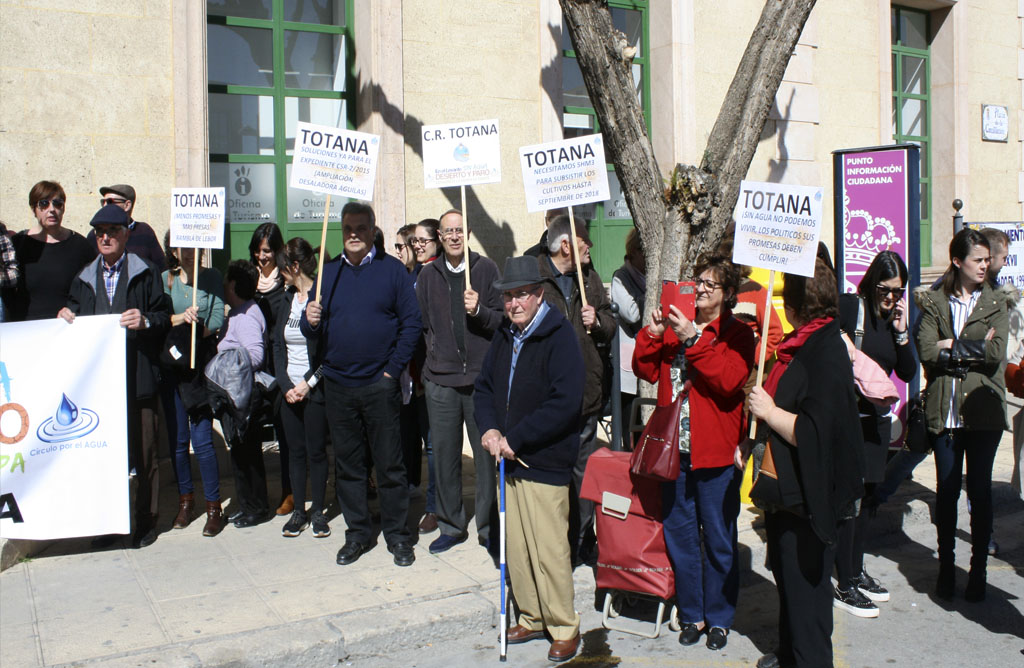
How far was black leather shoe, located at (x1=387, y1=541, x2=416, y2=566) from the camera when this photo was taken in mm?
6031

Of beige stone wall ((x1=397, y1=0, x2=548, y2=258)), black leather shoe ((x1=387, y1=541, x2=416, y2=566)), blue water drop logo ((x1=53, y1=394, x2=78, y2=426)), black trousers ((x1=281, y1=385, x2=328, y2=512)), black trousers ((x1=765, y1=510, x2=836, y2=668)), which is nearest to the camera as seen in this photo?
black trousers ((x1=765, y1=510, x2=836, y2=668))

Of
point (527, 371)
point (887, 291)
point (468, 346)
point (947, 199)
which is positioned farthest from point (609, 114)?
point (947, 199)

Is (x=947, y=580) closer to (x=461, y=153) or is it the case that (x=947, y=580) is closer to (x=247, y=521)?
(x=461, y=153)

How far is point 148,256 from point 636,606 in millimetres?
4571

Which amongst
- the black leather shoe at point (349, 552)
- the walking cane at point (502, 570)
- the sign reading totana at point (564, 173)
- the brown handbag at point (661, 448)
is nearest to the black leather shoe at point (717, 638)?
the brown handbag at point (661, 448)

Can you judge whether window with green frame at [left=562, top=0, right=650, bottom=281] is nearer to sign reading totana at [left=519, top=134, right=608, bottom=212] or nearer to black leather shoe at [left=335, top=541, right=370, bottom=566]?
sign reading totana at [left=519, top=134, right=608, bottom=212]

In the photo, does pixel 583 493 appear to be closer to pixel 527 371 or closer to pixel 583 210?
pixel 527 371

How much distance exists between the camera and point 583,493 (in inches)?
211

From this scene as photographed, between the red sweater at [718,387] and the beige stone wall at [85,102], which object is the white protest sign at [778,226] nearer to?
the red sweater at [718,387]

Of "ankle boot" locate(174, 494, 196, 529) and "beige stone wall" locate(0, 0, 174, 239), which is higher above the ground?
"beige stone wall" locate(0, 0, 174, 239)

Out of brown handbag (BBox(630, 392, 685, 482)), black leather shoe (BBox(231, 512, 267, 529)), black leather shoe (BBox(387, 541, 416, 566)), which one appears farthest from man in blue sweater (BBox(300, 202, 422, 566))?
brown handbag (BBox(630, 392, 685, 482))

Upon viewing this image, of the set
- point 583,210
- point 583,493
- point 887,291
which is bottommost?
point 583,493

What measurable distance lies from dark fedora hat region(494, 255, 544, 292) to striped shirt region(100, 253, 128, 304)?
2.96m

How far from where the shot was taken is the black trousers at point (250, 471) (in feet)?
22.3
